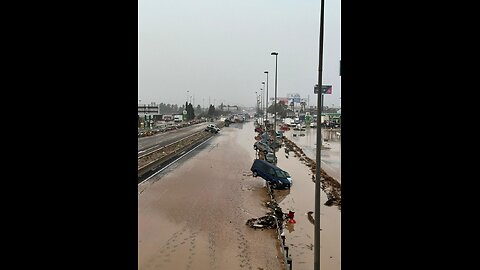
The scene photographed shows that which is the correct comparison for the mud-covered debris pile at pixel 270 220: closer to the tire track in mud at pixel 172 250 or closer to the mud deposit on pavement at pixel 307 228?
the mud deposit on pavement at pixel 307 228

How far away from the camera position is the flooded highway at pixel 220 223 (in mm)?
8062

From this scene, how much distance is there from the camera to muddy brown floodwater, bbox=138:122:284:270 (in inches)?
314

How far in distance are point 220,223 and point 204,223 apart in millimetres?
437

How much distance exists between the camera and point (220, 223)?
35.4ft

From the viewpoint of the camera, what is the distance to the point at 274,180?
51.9ft

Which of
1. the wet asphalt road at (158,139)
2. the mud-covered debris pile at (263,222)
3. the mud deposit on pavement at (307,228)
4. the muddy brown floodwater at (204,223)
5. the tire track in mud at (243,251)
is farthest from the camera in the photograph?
the wet asphalt road at (158,139)

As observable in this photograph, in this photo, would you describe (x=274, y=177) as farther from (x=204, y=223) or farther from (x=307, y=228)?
(x=204, y=223)

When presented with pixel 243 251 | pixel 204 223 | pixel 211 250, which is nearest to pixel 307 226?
pixel 204 223

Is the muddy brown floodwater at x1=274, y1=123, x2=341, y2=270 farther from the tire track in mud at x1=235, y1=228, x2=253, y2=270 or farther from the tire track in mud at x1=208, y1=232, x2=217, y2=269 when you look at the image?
the tire track in mud at x1=208, y1=232, x2=217, y2=269

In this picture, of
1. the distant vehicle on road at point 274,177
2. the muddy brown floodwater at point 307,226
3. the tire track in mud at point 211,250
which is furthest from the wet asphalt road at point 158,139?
the tire track in mud at point 211,250

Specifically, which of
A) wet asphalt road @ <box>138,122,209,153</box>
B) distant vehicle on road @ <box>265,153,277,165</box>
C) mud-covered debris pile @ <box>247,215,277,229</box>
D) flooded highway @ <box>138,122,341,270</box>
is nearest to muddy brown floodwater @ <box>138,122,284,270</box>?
flooded highway @ <box>138,122,341,270</box>
